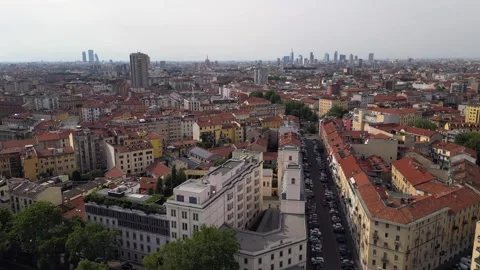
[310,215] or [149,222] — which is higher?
[149,222]

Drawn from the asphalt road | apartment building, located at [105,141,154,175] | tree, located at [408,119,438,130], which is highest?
tree, located at [408,119,438,130]

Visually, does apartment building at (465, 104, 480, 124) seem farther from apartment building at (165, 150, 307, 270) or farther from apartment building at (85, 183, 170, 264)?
apartment building at (85, 183, 170, 264)

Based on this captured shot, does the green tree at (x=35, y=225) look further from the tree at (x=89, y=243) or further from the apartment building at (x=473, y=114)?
the apartment building at (x=473, y=114)

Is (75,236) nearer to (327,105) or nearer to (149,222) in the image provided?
(149,222)

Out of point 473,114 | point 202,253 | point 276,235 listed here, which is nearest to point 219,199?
point 276,235

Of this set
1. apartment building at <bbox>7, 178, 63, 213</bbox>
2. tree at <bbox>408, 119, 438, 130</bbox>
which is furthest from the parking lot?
apartment building at <bbox>7, 178, 63, 213</bbox>

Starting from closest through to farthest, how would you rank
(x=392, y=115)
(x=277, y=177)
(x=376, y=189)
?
(x=376, y=189)
(x=277, y=177)
(x=392, y=115)

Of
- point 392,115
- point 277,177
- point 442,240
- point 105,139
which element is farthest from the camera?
point 392,115

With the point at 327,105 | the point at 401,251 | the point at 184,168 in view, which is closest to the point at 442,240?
the point at 401,251
